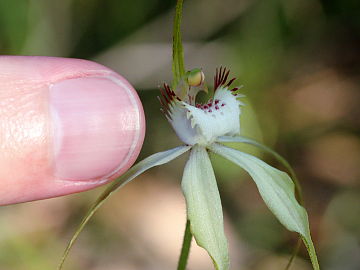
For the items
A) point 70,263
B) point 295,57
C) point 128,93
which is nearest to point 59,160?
point 128,93

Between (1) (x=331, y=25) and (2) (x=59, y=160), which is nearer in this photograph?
(2) (x=59, y=160)

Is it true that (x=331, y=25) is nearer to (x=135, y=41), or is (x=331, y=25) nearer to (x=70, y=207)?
(x=135, y=41)

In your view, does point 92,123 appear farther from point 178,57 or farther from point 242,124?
point 242,124

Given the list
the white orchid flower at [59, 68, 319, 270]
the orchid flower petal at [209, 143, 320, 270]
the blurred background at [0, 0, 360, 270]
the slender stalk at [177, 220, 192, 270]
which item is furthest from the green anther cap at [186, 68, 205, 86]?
the blurred background at [0, 0, 360, 270]

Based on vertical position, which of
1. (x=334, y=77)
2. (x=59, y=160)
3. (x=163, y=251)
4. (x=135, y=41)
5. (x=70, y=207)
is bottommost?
(x=163, y=251)

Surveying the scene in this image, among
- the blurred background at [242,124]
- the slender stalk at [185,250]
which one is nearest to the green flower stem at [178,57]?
the slender stalk at [185,250]

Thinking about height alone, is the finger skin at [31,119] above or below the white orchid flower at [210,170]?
above

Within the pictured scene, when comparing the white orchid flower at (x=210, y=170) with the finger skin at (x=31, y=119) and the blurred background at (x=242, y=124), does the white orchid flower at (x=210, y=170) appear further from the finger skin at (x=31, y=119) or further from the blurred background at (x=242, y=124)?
the blurred background at (x=242, y=124)

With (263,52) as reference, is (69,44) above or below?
above
